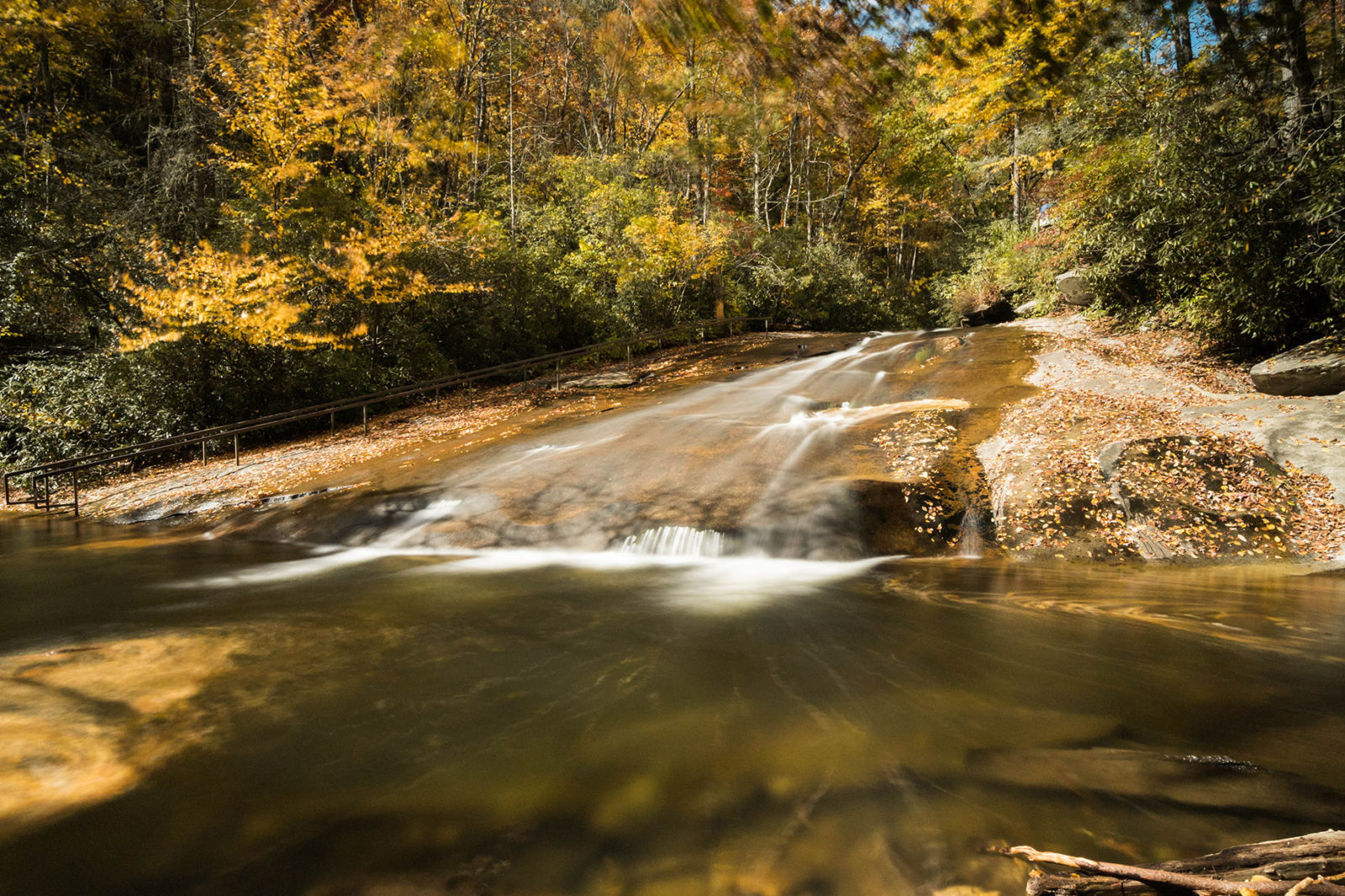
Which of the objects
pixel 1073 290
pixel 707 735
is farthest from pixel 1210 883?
pixel 1073 290

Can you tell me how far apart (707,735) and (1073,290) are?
831 inches

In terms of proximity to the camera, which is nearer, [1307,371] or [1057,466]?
[1057,466]

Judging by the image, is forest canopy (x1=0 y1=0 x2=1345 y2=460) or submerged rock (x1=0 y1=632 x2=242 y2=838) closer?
submerged rock (x1=0 y1=632 x2=242 y2=838)

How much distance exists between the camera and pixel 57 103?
53.1 feet

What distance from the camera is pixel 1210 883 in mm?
1603

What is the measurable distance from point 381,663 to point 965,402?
386 inches

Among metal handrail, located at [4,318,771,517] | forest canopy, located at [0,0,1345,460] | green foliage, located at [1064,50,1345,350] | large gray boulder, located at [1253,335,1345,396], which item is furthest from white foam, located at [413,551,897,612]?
green foliage, located at [1064,50,1345,350]

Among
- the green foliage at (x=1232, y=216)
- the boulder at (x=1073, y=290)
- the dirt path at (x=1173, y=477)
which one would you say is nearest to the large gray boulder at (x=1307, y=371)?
the dirt path at (x=1173, y=477)

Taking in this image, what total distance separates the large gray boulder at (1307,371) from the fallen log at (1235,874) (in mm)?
10253

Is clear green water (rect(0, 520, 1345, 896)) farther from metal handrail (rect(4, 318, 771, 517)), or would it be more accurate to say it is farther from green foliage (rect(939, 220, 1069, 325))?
green foliage (rect(939, 220, 1069, 325))

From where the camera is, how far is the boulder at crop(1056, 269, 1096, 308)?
18531 millimetres

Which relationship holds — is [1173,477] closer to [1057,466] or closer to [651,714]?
[1057,466]

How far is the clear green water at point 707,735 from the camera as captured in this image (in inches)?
92.8

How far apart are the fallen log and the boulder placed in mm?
20217
